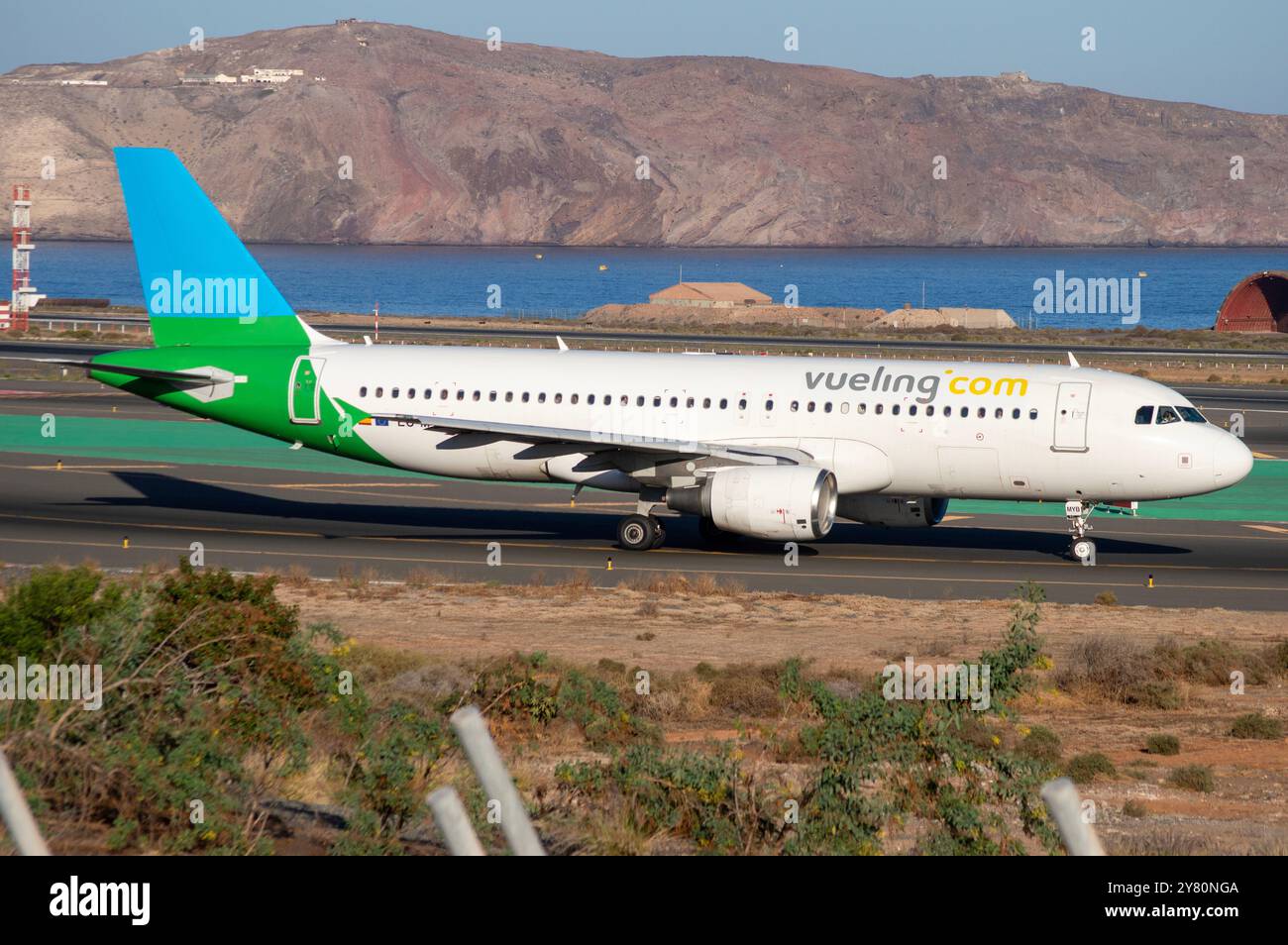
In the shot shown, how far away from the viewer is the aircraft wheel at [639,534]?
3775 cm

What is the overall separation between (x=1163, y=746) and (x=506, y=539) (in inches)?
860

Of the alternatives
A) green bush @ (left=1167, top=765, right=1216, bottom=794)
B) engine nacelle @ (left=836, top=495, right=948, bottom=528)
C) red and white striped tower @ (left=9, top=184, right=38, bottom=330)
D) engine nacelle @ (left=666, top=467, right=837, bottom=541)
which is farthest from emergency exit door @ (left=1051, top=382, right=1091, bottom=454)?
red and white striped tower @ (left=9, top=184, right=38, bottom=330)

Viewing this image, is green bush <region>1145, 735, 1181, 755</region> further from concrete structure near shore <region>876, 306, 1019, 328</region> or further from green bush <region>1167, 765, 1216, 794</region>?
concrete structure near shore <region>876, 306, 1019, 328</region>

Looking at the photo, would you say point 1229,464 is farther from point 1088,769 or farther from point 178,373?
point 178,373

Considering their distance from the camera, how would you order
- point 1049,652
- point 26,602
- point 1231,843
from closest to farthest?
1. point 1231,843
2. point 26,602
3. point 1049,652

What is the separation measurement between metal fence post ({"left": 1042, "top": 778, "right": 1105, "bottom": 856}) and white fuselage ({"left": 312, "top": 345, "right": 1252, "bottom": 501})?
28821 millimetres

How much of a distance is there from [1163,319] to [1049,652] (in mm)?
171571

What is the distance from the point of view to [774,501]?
3388cm

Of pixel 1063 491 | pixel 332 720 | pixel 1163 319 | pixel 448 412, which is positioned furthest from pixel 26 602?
pixel 1163 319

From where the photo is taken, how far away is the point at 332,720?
59.1 ft

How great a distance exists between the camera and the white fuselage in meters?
35.2

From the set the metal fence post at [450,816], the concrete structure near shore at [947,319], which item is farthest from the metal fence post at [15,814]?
A: the concrete structure near shore at [947,319]

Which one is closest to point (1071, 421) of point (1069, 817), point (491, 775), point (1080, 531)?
point (1080, 531)
